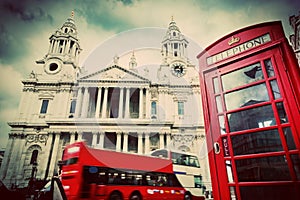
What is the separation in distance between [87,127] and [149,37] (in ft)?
55.9

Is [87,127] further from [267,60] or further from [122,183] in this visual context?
[267,60]

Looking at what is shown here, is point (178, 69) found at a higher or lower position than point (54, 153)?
higher

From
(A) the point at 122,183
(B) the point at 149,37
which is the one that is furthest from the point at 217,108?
(A) the point at 122,183

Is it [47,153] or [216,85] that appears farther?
[47,153]

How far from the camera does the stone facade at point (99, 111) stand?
63.4 ft

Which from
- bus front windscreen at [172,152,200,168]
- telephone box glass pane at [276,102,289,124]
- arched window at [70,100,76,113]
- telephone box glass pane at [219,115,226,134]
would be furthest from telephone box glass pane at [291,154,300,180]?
arched window at [70,100,76,113]

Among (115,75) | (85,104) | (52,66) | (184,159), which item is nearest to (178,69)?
(115,75)

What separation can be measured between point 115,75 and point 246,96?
Answer: 21.2 m

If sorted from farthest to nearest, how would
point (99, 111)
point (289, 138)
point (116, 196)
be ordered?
point (99, 111) → point (116, 196) → point (289, 138)

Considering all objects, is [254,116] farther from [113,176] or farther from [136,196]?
[136,196]

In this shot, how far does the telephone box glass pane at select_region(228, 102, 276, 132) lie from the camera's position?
2148 mm

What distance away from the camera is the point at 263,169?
6.71 ft

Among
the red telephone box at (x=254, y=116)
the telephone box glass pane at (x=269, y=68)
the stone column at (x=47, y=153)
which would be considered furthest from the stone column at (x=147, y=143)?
the telephone box glass pane at (x=269, y=68)

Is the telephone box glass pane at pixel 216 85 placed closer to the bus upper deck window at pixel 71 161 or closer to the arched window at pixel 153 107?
the bus upper deck window at pixel 71 161
